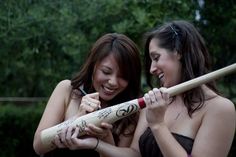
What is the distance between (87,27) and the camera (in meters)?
5.86

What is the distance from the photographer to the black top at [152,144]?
2596 millimetres

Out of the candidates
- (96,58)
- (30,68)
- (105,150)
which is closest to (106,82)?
(96,58)

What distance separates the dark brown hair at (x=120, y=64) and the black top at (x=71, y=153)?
0.23m

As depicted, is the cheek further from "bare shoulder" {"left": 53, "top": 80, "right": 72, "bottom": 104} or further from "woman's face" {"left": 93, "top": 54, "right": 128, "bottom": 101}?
"bare shoulder" {"left": 53, "top": 80, "right": 72, "bottom": 104}

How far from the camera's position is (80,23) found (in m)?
5.86

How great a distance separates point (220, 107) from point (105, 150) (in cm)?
67

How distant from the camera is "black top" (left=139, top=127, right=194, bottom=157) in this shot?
2596 millimetres

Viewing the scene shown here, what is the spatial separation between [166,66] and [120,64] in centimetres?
39

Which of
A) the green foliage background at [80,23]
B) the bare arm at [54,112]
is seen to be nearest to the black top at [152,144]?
the bare arm at [54,112]

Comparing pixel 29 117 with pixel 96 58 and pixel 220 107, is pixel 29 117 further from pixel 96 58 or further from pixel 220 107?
pixel 220 107

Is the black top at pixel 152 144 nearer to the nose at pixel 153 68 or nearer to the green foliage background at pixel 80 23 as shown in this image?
the nose at pixel 153 68

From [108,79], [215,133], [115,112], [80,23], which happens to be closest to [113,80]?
[108,79]

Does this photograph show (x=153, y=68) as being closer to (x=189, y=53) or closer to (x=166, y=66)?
(x=166, y=66)
